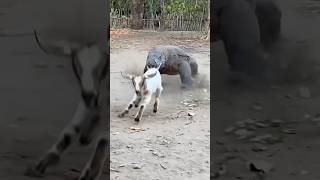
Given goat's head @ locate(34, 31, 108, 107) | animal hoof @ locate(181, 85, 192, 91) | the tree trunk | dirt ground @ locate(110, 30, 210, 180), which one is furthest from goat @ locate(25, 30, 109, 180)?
the tree trunk

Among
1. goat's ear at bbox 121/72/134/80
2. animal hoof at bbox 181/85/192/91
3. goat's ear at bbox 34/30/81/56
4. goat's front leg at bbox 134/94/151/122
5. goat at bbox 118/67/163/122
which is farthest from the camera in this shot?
animal hoof at bbox 181/85/192/91

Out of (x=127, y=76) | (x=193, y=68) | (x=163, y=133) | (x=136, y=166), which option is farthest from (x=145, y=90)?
(x=136, y=166)

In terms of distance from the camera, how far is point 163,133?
1.90m

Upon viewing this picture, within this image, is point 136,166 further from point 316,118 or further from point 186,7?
point 186,7

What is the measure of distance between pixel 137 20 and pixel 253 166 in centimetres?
408

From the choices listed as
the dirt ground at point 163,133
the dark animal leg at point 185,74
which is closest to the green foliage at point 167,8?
the dirt ground at point 163,133

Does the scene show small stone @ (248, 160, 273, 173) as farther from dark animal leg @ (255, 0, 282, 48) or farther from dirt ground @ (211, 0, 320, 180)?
dark animal leg @ (255, 0, 282, 48)

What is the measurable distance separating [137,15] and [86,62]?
4131 millimetres

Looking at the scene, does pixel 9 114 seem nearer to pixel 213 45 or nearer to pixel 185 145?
pixel 213 45

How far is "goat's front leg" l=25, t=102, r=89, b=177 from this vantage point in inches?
31.5

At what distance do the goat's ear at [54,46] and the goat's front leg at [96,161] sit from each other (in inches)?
6.4

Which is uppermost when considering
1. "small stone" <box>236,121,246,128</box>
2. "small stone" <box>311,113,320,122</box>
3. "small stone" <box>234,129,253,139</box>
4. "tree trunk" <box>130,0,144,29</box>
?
Answer: "tree trunk" <box>130,0,144,29</box>

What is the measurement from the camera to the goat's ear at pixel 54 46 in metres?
0.76

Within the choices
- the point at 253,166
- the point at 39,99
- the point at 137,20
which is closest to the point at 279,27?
the point at 253,166
